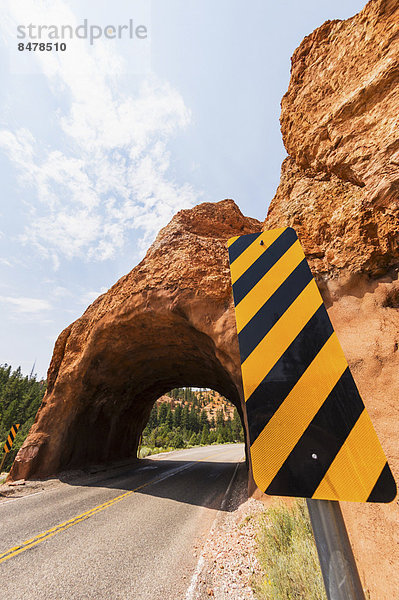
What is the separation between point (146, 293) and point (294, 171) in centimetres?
646

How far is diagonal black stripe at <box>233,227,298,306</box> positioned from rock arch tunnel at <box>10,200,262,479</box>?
564 cm

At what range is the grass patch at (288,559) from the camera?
8.52ft

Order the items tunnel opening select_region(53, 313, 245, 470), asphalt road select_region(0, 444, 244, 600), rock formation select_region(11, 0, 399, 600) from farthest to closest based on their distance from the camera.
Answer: tunnel opening select_region(53, 313, 245, 470) → rock formation select_region(11, 0, 399, 600) → asphalt road select_region(0, 444, 244, 600)

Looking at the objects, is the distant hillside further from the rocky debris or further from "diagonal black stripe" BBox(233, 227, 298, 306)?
"diagonal black stripe" BBox(233, 227, 298, 306)

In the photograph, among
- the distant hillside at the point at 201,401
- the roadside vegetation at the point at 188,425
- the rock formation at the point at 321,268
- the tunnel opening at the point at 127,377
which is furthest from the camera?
the distant hillside at the point at 201,401

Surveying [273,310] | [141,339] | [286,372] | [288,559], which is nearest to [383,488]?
[286,372]

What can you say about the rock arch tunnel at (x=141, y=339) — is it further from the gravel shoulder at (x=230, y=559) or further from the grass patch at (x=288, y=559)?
the grass patch at (x=288, y=559)

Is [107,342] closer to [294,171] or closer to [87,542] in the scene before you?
[87,542]

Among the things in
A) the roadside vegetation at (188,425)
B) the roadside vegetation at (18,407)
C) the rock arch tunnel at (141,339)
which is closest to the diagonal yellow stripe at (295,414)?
the rock arch tunnel at (141,339)

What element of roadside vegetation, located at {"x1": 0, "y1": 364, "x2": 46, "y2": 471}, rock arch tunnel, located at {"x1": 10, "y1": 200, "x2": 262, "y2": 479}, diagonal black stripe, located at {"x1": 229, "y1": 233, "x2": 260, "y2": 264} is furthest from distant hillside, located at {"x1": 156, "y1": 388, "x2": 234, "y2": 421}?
diagonal black stripe, located at {"x1": 229, "y1": 233, "x2": 260, "y2": 264}

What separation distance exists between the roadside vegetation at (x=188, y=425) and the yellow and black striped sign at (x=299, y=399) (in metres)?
24.9

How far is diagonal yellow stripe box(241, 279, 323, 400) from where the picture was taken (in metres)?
1.38

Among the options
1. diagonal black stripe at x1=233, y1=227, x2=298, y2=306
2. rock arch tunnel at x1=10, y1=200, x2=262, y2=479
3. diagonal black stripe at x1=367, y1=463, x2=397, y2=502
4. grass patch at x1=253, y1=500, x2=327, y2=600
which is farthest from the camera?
rock arch tunnel at x1=10, y1=200, x2=262, y2=479

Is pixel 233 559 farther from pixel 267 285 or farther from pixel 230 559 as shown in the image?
pixel 267 285
